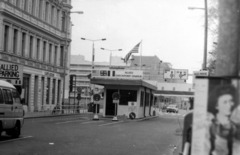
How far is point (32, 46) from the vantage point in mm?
45094

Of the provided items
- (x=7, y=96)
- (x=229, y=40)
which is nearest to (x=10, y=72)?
(x=7, y=96)

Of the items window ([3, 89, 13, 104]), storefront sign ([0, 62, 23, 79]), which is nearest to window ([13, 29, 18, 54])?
storefront sign ([0, 62, 23, 79])

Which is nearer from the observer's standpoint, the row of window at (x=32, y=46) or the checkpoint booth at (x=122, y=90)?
the checkpoint booth at (x=122, y=90)

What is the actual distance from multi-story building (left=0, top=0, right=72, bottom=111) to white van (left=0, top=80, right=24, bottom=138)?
Result: 21.3m

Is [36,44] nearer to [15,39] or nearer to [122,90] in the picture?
[15,39]

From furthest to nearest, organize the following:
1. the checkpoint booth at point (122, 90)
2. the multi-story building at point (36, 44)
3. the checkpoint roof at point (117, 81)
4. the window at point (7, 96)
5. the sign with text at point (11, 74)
A: the multi-story building at point (36, 44)
the checkpoint booth at point (122, 90)
the checkpoint roof at point (117, 81)
the sign with text at point (11, 74)
the window at point (7, 96)

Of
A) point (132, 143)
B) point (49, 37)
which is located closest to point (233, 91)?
point (132, 143)

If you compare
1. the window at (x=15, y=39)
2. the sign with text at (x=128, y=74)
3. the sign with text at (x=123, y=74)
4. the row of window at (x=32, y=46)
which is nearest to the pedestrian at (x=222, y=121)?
the sign with text at (x=123, y=74)

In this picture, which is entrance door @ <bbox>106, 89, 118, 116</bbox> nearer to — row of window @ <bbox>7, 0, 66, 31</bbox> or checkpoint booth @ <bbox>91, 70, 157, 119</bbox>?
checkpoint booth @ <bbox>91, 70, 157, 119</bbox>

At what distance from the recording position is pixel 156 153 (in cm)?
1350

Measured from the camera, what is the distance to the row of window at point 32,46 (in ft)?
129

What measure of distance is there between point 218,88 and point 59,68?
50.3 metres

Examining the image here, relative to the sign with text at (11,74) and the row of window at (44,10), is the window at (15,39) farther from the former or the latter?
the sign with text at (11,74)

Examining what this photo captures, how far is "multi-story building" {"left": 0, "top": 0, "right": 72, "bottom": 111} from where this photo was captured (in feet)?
129
